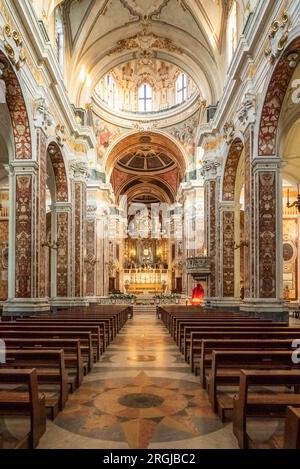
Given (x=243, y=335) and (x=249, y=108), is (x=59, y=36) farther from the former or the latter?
(x=243, y=335)

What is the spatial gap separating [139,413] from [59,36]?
15112 millimetres

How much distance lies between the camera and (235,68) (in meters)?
12.4

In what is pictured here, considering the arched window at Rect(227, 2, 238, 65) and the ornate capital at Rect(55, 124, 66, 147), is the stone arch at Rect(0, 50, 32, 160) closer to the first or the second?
the ornate capital at Rect(55, 124, 66, 147)

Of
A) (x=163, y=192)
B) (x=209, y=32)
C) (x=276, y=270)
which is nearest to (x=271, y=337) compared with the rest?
(x=276, y=270)

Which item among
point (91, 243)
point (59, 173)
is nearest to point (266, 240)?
point (59, 173)

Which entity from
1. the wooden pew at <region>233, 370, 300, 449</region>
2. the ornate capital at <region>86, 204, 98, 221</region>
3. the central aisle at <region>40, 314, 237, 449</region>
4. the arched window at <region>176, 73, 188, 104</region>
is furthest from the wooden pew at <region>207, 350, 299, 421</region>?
the arched window at <region>176, 73, 188, 104</region>

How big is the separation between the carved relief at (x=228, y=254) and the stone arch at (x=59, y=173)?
6.24 meters

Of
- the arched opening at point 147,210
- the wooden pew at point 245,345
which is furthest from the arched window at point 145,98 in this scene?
the wooden pew at point 245,345

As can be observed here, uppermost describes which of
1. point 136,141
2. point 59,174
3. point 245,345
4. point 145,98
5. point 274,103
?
point 145,98

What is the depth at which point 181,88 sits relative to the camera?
27781 millimetres

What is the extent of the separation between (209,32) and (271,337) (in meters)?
14.0

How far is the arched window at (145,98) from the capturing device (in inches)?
1152

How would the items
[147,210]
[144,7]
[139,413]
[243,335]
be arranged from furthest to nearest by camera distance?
[147,210]
[144,7]
[243,335]
[139,413]

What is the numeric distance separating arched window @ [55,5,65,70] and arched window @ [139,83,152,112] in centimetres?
1353
